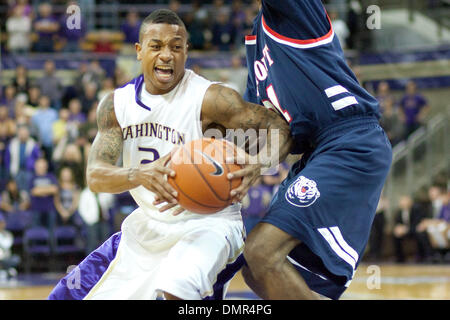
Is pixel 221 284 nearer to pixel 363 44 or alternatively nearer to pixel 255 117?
pixel 255 117

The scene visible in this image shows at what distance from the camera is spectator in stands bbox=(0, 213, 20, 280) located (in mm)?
9719

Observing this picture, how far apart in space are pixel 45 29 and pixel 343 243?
36.6ft

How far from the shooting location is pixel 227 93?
4.10m

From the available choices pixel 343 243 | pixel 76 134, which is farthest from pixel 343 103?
pixel 76 134

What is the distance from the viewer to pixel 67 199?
10.3 metres

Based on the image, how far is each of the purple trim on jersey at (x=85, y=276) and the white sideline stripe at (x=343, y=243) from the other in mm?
1414

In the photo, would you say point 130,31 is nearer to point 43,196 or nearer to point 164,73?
point 43,196

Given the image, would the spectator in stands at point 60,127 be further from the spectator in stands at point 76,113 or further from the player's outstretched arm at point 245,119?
the player's outstretched arm at point 245,119

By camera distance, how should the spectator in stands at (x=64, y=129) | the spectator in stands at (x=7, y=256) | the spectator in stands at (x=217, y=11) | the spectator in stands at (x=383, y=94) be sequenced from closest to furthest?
the spectator in stands at (x=7, y=256) → the spectator in stands at (x=64, y=129) → the spectator in stands at (x=383, y=94) → the spectator in stands at (x=217, y=11)

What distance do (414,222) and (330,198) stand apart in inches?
322

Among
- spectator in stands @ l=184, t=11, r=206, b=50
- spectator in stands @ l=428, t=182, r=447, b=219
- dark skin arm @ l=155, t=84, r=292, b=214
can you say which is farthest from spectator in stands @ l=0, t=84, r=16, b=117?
dark skin arm @ l=155, t=84, r=292, b=214

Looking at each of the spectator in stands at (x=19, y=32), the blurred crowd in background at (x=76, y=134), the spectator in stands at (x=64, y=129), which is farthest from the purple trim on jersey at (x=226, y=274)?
the spectator in stands at (x=19, y=32)

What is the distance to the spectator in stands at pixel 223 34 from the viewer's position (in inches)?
571

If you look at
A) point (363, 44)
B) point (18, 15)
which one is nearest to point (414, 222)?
point (363, 44)
